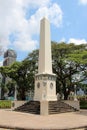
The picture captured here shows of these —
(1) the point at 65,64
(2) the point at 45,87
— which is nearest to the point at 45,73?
(2) the point at 45,87

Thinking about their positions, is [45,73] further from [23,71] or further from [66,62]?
[23,71]

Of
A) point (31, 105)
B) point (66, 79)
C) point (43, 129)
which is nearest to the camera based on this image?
point (43, 129)

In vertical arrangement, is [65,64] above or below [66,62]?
below

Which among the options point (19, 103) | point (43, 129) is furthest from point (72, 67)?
point (43, 129)

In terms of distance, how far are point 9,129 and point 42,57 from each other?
12411 mm

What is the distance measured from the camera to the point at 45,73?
20.9 metres

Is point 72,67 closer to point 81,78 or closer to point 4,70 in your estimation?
point 81,78

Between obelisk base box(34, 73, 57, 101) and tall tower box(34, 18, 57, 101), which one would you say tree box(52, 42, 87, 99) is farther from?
obelisk base box(34, 73, 57, 101)

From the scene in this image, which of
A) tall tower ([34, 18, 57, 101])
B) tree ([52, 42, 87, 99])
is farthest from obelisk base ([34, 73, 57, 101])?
tree ([52, 42, 87, 99])

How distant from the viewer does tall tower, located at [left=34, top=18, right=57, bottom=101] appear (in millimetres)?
20945

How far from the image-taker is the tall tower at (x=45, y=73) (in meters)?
20.9

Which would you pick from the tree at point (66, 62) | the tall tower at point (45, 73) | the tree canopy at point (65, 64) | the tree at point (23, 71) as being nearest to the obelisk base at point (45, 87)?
the tall tower at point (45, 73)

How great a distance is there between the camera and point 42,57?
2152cm

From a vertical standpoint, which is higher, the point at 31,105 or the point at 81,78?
the point at 81,78
